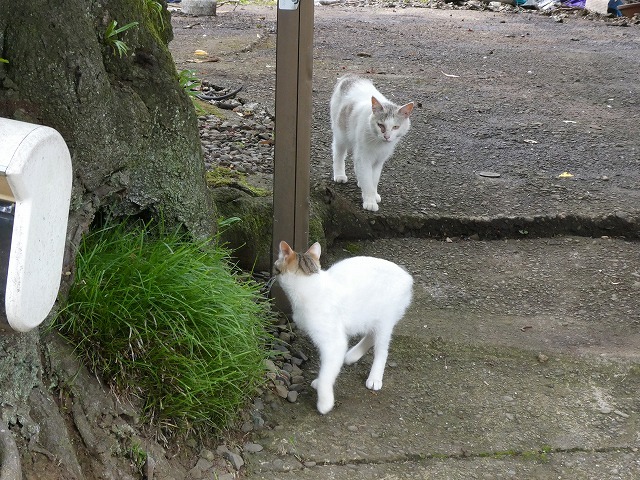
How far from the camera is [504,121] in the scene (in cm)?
715

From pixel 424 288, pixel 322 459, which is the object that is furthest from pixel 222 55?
pixel 322 459

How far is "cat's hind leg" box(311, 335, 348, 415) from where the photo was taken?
3.42 m

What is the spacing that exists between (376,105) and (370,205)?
0.70 m

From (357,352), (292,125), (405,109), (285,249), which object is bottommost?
(357,352)

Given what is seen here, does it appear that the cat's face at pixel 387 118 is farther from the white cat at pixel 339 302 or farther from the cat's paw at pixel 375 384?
the cat's paw at pixel 375 384

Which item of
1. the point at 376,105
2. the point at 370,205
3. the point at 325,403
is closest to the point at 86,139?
the point at 325,403

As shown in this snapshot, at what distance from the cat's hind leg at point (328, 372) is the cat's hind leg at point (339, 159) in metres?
2.48

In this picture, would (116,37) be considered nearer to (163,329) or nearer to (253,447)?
(163,329)

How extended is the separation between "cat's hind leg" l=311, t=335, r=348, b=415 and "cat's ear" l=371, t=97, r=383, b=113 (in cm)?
230

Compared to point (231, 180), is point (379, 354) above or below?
below

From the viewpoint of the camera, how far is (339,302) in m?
3.56

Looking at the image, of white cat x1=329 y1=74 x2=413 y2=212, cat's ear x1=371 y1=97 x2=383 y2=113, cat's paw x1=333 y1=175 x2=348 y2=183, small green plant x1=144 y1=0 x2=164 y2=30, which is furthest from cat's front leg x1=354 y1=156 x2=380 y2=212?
small green plant x1=144 y1=0 x2=164 y2=30

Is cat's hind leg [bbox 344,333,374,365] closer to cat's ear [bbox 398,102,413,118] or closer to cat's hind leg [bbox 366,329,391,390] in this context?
cat's hind leg [bbox 366,329,391,390]

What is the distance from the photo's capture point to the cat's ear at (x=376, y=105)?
5.33 meters
